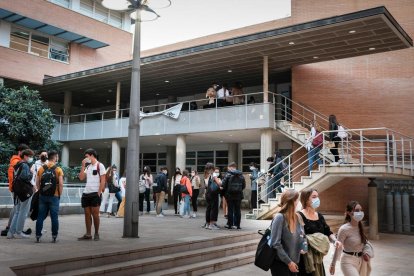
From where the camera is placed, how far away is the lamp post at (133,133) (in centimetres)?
923

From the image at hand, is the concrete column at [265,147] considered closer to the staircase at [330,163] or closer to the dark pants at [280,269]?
the staircase at [330,163]

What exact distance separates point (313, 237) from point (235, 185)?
20.5 ft

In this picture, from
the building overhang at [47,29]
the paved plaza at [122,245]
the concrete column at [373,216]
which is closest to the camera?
the paved plaza at [122,245]

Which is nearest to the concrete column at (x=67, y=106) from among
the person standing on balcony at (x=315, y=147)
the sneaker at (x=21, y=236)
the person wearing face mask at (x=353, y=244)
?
the person standing on balcony at (x=315, y=147)

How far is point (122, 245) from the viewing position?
26.5 ft

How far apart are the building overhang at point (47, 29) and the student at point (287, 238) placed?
2627cm

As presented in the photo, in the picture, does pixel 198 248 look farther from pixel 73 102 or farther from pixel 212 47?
pixel 73 102

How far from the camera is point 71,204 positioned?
49.8ft

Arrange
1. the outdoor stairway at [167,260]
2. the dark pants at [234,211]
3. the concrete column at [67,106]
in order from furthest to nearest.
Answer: the concrete column at [67,106] → the dark pants at [234,211] → the outdoor stairway at [167,260]

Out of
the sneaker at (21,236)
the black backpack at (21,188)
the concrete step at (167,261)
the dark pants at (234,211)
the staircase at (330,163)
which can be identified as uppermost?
the staircase at (330,163)

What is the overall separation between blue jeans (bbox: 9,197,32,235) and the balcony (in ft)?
38.3

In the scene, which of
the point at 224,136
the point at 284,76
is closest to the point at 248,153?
the point at 224,136

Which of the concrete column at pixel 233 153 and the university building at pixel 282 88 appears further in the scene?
the concrete column at pixel 233 153

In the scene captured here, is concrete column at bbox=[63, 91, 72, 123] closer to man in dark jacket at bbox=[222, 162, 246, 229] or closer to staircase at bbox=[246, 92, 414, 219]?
staircase at bbox=[246, 92, 414, 219]
